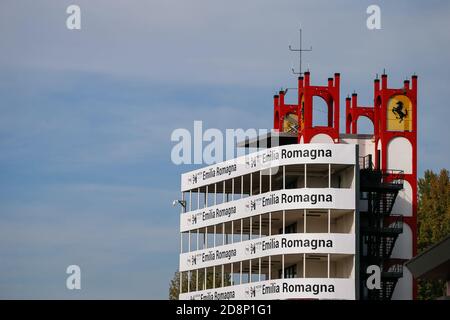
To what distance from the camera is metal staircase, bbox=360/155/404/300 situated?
98.3 metres

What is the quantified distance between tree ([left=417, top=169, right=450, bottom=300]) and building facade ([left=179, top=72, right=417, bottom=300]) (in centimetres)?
2199

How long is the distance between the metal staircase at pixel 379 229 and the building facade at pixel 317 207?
0.10 metres

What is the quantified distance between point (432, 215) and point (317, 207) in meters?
40.7

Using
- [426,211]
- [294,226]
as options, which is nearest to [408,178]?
[294,226]

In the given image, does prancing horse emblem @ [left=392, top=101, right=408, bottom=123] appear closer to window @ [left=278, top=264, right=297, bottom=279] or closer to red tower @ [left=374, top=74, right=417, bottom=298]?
red tower @ [left=374, top=74, right=417, bottom=298]

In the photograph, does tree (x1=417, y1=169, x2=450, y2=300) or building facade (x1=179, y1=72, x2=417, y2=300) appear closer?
building facade (x1=179, y1=72, x2=417, y2=300)

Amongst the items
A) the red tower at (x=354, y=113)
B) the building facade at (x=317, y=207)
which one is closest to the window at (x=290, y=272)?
the building facade at (x=317, y=207)

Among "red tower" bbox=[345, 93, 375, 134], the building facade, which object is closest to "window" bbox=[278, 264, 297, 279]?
the building facade

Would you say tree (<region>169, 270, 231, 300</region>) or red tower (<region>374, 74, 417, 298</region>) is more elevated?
red tower (<region>374, 74, 417, 298</region>)

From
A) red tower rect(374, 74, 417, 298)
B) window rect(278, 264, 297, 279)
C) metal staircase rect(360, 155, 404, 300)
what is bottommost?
window rect(278, 264, 297, 279)

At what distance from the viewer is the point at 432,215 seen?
434 feet

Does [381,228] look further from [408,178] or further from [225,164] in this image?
[225,164]

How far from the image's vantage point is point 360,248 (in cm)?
9875

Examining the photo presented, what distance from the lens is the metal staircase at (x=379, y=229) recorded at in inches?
3871
